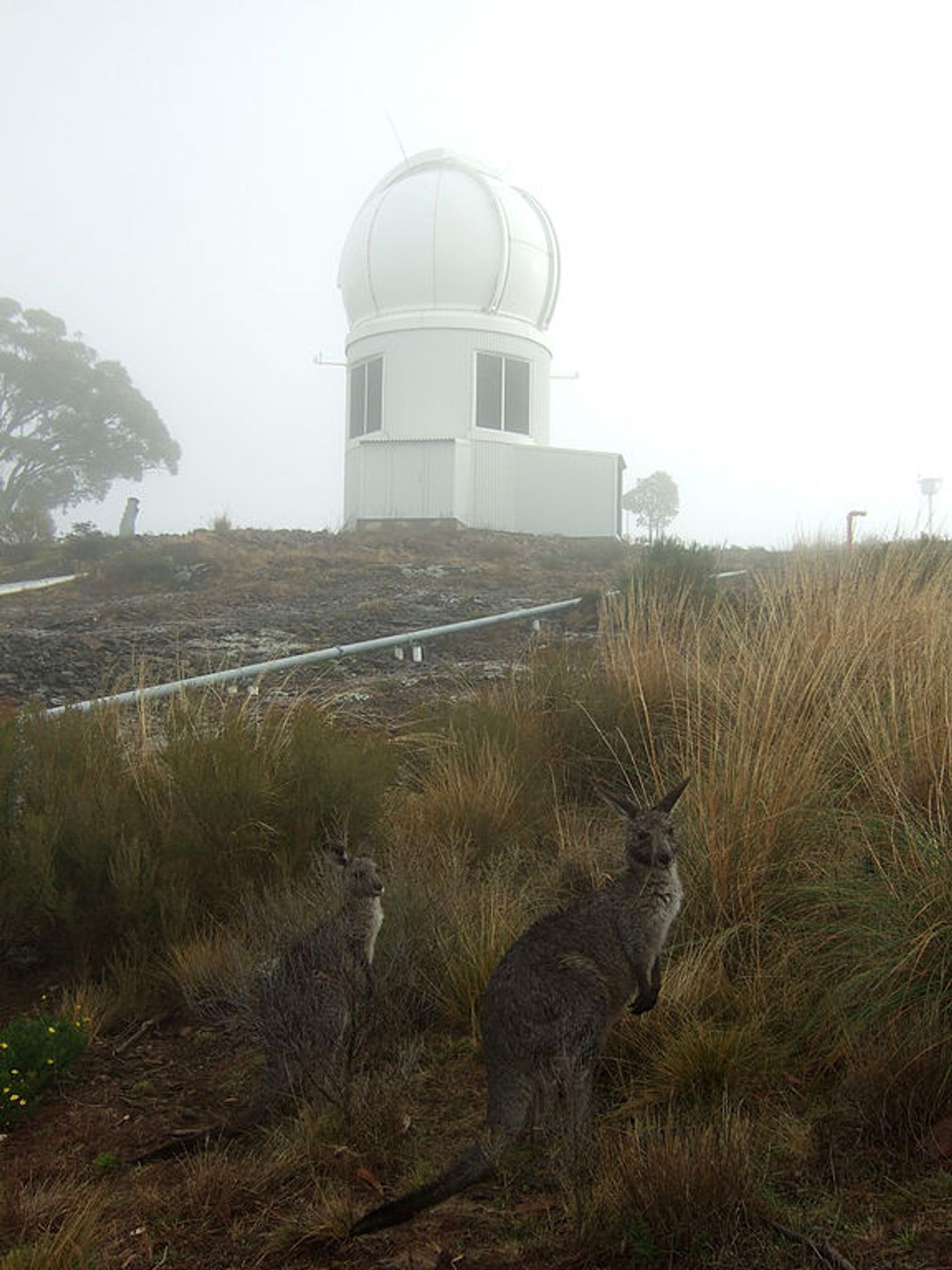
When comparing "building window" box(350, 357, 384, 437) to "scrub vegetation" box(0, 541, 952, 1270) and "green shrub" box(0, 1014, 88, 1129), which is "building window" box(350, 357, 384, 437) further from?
"green shrub" box(0, 1014, 88, 1129)

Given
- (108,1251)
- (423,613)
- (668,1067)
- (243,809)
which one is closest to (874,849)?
(668,1067)

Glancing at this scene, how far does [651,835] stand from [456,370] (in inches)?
927

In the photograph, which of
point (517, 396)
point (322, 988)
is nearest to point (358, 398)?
point (517, 396)

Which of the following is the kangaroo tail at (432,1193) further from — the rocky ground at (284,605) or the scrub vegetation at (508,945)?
the rocky ground at (284,605)

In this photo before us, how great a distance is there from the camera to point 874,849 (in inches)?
176

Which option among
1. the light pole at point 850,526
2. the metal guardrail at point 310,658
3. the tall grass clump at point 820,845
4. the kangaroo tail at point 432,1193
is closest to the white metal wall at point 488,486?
the metal guardrail at point 310,658

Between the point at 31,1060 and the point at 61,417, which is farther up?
the point at 61,417

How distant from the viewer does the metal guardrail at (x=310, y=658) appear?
22.6 feet

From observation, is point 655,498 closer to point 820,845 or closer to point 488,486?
point 488,486

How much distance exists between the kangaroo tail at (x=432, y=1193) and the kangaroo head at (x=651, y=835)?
86cm

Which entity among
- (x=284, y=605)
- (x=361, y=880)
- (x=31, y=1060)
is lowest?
(x=31, y=1060)

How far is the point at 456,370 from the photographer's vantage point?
84.7 ft

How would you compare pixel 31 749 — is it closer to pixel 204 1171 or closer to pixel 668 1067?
pixel 204 1171

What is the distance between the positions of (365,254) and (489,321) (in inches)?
144
